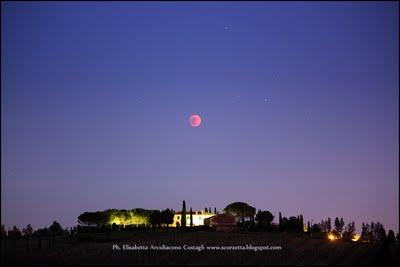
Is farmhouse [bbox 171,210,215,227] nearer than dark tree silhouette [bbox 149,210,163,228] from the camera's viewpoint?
No

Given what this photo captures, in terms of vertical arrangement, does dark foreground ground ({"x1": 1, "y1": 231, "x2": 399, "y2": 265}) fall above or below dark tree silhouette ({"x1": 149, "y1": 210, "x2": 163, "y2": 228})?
below

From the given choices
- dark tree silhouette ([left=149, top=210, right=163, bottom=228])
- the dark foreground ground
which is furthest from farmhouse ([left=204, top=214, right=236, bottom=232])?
the dark foreground ground

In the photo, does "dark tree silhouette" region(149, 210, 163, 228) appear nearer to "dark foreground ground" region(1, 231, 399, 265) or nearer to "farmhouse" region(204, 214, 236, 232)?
"farmhouse" region(204, 214, 236, 232)

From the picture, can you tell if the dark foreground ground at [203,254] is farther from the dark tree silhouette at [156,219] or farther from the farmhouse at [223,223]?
the dark tree silhouette at [156,219]

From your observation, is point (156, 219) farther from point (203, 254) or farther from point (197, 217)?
point (203, 254)

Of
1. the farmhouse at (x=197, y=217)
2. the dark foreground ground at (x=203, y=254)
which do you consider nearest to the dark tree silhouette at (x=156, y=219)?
the farmhouse at (x=197, y=217)

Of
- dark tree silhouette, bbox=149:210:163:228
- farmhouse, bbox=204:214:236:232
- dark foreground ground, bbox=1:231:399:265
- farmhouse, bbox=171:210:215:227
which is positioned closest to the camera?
dark foreground ground, bbox=1:231:399:265

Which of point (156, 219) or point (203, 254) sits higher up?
point (156, 219)

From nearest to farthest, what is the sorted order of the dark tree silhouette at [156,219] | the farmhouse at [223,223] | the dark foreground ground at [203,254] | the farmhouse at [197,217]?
the dark foreground ground at [203,254] → the farmhouse at [223,223] → the dark tree silhouette at [156,219] → the farmhouse at [197,217]

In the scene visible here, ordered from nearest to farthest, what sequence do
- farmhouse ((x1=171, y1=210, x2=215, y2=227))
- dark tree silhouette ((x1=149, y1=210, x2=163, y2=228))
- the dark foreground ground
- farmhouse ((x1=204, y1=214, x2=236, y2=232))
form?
the dark foreground ground, farmhouse ((x1=204, y1=214, x2=236, y2=232)), dark tree silhouette ((x1=149, y1=210, x2=163, y2=228)), farmhouse ((x1=171, y1=210, x2=215, y2=227))

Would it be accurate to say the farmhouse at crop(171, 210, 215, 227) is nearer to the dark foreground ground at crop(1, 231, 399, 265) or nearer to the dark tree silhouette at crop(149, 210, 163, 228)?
the dark tree silhouette at crop(149, 210, 163, 228)

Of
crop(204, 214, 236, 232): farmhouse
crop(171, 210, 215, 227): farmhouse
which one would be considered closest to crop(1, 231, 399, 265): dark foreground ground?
crop(204, 214, 236, 232): farmhouse

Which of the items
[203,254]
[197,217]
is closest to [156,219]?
[197,217]

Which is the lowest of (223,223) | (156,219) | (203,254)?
(203,254)
